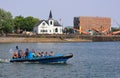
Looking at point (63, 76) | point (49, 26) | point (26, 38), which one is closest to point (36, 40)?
point (26, 38)

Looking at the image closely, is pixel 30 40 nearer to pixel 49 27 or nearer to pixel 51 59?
pixel 49 27

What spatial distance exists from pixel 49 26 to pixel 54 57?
12979cm

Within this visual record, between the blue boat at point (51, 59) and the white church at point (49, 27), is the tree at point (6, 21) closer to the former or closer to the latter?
the white church at point (49, 27)

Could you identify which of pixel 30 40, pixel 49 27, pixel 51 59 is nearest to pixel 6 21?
pixel 30 40

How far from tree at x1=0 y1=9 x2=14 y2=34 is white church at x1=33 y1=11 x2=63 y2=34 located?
89.3 feet

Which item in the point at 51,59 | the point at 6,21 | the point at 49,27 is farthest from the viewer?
the point at 49,27

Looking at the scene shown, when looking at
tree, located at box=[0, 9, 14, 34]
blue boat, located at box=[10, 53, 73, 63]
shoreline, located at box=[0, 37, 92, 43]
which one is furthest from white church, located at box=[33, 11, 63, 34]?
blue boat, located at box=[10, 53, 73, 63]

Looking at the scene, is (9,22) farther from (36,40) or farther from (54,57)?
(54,57)

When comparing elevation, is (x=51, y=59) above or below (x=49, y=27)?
below

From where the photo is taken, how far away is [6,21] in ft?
537

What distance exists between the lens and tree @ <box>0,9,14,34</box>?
6419 inches

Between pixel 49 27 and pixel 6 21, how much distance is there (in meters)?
30.0

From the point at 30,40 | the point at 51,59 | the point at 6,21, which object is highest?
the point at 6,21

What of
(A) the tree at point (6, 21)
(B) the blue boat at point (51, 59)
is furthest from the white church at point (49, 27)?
(B) the blue boat at point (51, 59)
